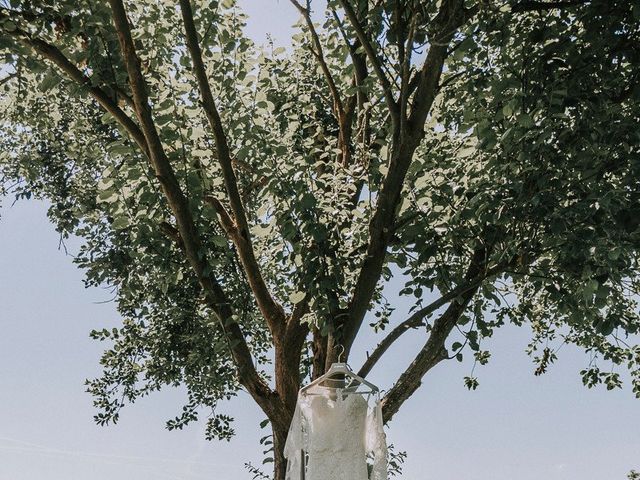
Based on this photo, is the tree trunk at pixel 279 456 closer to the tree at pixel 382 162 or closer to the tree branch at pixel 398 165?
the tree at pixel 382 162

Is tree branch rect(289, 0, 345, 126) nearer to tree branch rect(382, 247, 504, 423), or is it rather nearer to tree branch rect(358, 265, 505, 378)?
tree branch rect(382, 247, 504, 423)

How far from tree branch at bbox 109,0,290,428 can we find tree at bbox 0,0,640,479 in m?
0.01

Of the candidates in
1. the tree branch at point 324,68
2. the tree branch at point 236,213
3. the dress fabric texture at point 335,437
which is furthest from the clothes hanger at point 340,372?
the tree branch at point 324,68

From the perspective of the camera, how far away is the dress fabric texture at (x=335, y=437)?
428 centimetres

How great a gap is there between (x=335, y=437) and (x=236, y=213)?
1.76m

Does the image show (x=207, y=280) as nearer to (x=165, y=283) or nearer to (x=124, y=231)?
(x=165, y=283)

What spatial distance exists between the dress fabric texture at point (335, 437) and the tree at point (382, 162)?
0.34 metres

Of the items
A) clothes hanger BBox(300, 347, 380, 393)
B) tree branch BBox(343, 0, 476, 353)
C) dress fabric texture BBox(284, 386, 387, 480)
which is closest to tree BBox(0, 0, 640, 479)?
tree branch BBox(343, 0, 476, 353)

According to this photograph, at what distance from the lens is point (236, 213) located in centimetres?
491

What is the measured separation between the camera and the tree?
3752mm

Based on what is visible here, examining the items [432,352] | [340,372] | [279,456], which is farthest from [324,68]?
[279,456]

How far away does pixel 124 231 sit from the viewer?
6477mm

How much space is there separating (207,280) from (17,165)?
14.8 feet

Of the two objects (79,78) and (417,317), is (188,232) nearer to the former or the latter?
(79,78)
